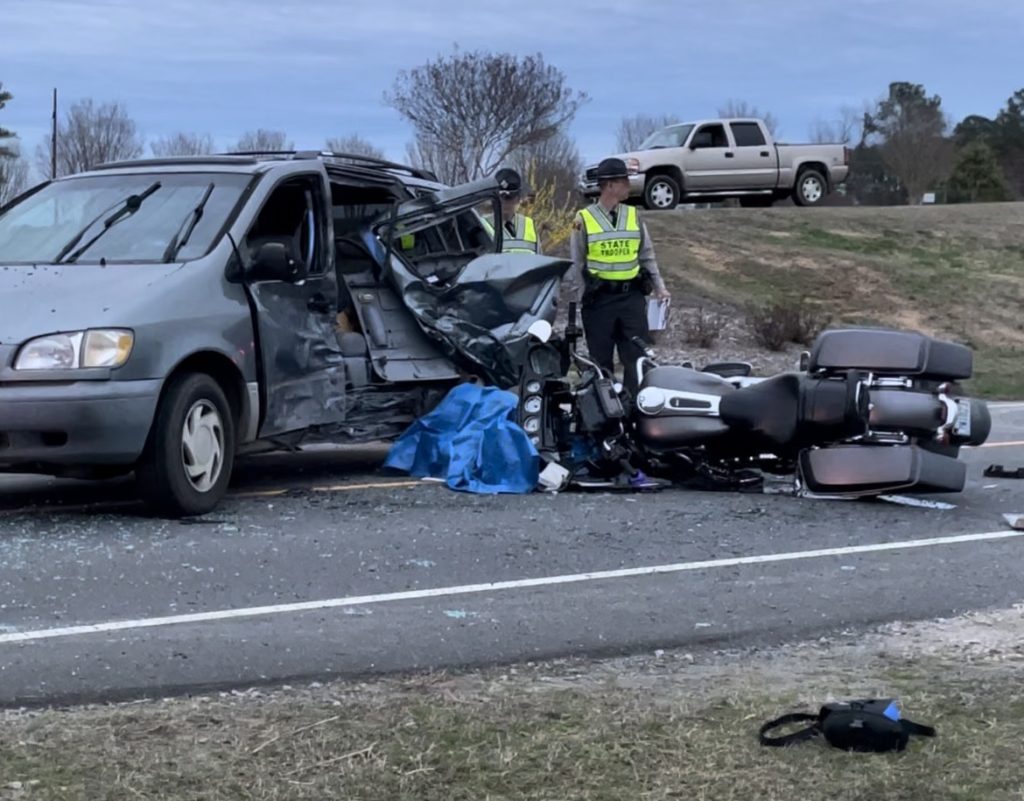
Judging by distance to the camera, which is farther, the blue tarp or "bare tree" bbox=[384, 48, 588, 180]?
"bare tree" bbox=[384, 48, 588, 180]

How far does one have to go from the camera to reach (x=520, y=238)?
11.1 metres

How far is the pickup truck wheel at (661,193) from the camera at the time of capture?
28703 mm

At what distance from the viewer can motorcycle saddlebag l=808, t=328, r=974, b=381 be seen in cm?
846

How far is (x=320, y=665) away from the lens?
17.1ft

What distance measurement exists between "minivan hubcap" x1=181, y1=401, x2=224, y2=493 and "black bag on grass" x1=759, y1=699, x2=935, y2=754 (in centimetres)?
394

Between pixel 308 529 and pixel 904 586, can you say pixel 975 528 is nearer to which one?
pixel 904 586

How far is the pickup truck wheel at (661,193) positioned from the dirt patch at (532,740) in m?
23.9

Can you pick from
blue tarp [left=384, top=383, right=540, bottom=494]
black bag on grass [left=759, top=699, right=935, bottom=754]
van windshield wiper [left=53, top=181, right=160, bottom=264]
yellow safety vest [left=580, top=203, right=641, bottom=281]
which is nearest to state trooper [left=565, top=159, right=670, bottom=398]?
yellow safety vest [left=580, top=203, right=641, bottom=281]

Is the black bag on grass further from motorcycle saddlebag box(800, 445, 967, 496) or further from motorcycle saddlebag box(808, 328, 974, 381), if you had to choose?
motorcycle saddlebag box(808, 328, 974, 381)

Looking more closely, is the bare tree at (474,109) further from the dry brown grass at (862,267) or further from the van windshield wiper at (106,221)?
the van windshield wiper at (106,221)

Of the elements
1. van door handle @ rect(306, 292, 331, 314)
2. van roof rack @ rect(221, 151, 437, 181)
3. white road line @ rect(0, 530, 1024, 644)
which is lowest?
white road line @ rect(0, 530, 1024, 644)

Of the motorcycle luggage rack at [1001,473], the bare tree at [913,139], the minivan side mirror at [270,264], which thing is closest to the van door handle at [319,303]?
the minivan side mirror at [270,264]

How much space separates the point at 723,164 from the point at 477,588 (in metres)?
23.4

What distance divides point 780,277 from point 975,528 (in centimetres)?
1848
